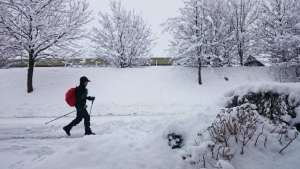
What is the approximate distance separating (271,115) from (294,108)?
0.44 m

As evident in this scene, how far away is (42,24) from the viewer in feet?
41.2

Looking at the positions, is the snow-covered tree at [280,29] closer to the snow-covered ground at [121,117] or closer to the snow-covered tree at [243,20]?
the snow-covered tree at [243,20]

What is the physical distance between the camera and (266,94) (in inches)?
168

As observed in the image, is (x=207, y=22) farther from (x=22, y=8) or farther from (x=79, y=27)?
(x=22, y=8)

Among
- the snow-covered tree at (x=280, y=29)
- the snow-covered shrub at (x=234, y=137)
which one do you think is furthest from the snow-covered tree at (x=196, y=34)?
the snow-covered shrub at (x=234, y=137)

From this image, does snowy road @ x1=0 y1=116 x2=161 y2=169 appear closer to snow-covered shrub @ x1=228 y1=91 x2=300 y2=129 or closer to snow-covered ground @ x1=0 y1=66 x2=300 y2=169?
snow-covered ground @ x1=0 y1=66 x2=300 y2=169

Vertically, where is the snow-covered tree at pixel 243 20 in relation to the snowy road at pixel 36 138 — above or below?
above

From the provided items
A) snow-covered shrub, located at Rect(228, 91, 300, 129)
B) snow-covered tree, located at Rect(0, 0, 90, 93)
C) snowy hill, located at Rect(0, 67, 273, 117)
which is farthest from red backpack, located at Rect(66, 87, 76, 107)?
snow-covered tree, located at Rect(0, 0, 90, 93)

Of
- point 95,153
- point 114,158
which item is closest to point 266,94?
point 114,158

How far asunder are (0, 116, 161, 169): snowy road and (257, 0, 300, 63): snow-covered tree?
1251 centimetres

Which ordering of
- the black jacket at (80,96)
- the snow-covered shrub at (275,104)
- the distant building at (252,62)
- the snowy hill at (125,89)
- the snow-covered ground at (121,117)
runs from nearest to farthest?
the snow-covered ground at (121,117) → the snow-covered shrub at (275,104) → the black jacket at (80,96) → the snowy hill at (125,89) → the distant building at (252,62)

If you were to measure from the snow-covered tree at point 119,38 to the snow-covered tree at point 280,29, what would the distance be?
34.9ft

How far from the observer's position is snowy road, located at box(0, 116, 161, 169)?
461 centimetres

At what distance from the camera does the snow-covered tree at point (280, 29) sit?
46.8ft
